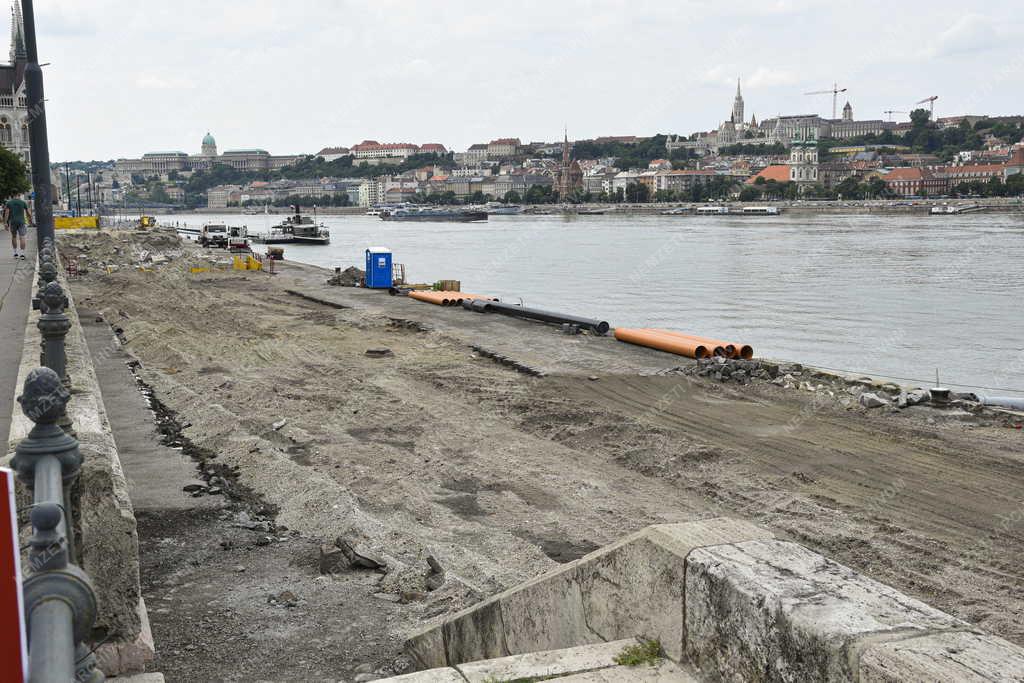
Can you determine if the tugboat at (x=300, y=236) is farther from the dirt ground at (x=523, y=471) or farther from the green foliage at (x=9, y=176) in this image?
the dirt ground at (x=523, y=471)

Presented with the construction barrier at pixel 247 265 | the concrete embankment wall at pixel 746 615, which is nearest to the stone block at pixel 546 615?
the concrete embankment wall at pixel 746 615

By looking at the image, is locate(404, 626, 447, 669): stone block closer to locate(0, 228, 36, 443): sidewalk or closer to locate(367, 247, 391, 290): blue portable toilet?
locate(0, 228, 36, 443): sidewalk

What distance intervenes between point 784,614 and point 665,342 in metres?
15.1

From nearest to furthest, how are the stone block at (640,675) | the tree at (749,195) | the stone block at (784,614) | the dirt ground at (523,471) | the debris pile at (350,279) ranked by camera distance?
the stone block at (784,614) → the stone block at (640,675) → the dirt ground at (523,471) → the debris pile at (350,279) → the tree at (749,195)

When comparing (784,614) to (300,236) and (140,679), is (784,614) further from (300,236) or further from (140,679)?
(300,236)

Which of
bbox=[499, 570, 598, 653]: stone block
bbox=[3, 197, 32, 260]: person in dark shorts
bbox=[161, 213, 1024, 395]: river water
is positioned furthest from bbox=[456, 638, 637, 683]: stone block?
bbox=[3, 197, 32, 260]: person in dark shorts

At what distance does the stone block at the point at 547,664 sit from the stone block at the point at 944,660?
1094 mm

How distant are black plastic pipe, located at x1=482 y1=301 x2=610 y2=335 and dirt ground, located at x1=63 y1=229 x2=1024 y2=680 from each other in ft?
6.42

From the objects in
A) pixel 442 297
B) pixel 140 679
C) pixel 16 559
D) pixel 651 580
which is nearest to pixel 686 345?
pixel 442 297

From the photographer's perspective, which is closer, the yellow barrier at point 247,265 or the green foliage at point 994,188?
the yellow barrier at point 247,265

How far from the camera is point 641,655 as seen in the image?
341cm

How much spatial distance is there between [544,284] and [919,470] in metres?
34.2

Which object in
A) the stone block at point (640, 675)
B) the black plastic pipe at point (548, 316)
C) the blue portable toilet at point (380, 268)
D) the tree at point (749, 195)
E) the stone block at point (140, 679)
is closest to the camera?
the stone block at point (640, 675)

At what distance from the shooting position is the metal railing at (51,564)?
1.71 metres
